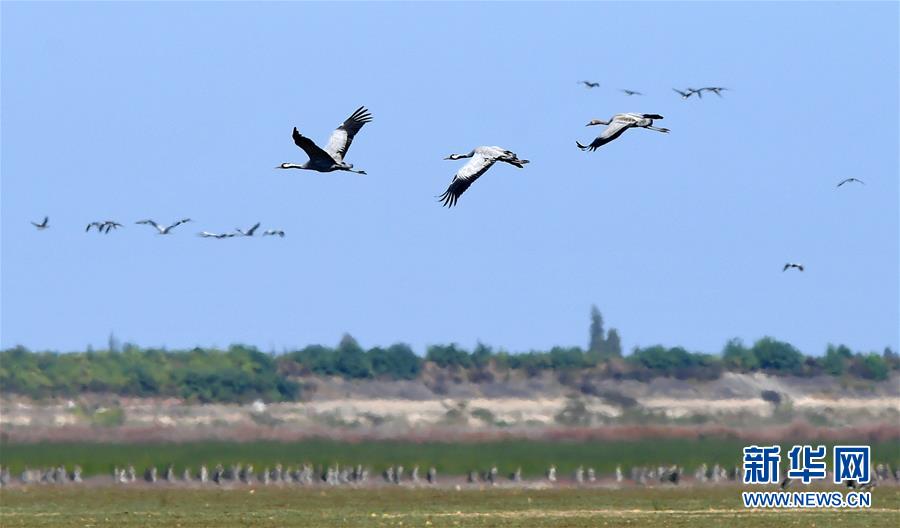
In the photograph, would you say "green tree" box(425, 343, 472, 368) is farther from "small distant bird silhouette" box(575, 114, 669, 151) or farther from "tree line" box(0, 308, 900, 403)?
"small distant bird silhouette" box(575, 114, 669, 151)

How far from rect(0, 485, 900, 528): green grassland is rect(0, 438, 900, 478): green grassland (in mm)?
949

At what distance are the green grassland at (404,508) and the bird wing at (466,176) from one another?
1172cm

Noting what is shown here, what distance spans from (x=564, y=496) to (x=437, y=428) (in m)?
8.23

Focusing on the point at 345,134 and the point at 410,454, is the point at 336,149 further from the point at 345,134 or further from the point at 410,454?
the point at 410,454

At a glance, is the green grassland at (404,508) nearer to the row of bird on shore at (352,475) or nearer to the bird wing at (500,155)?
the row of bird on shore at (352,475)

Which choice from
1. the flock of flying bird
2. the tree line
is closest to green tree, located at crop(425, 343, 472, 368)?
the tree line

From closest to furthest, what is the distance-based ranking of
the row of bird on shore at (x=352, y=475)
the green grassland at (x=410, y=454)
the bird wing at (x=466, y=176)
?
the bird wing at (x=466, y=176)
the green grassland at (x=410, y=454)
the row of bird on shore at (x=352, y=475)

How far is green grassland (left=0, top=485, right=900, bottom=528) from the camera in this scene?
200 feet

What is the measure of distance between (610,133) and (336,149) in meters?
5.89

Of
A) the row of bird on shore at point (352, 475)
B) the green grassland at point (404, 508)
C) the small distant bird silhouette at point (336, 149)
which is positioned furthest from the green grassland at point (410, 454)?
the small distant bird silhouette at point (336, 149)

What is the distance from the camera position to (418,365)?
8950 cm

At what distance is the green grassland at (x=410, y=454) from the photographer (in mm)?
78375

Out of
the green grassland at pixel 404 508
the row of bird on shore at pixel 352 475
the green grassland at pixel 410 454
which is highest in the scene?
the green grassland at pixel 410 454

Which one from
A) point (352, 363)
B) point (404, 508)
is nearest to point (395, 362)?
point (352, 363)
